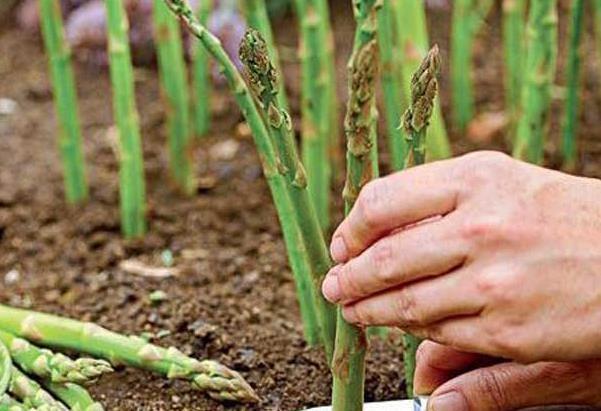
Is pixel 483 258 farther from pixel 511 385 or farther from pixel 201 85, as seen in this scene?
pixel 201 85

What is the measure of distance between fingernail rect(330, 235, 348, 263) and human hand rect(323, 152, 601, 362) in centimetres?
3

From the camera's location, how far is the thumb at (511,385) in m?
1.22

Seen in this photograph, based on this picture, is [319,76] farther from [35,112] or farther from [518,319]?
[518,319]

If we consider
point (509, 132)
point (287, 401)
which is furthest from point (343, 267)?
point (509, 132)

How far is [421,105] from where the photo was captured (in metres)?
1.21

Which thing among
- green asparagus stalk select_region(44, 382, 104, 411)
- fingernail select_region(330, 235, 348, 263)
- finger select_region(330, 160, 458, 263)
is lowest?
green asparagus stalk select_region(44, 382, 104, 411)

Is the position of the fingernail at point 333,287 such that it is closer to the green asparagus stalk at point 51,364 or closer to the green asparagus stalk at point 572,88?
the green asparagus stalk at point 51,364

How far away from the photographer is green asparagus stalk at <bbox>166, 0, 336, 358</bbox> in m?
1.31

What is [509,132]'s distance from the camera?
2.28m

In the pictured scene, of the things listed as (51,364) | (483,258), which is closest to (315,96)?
(51,364)

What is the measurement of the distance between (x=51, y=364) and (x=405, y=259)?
0.50 metres

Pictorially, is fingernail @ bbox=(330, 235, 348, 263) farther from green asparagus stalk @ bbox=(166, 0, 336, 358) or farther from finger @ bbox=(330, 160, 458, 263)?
green asparagus stalk @ bbox=(166, 0, 336, 358)

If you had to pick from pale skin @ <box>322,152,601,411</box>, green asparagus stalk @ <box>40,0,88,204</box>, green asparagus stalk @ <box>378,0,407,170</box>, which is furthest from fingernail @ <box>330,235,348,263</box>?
green asparagus stalk @ <box>40,0,88,204</box>

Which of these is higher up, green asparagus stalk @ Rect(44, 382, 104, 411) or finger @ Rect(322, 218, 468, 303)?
finger @ Rect(322, 218, 468, 303)
